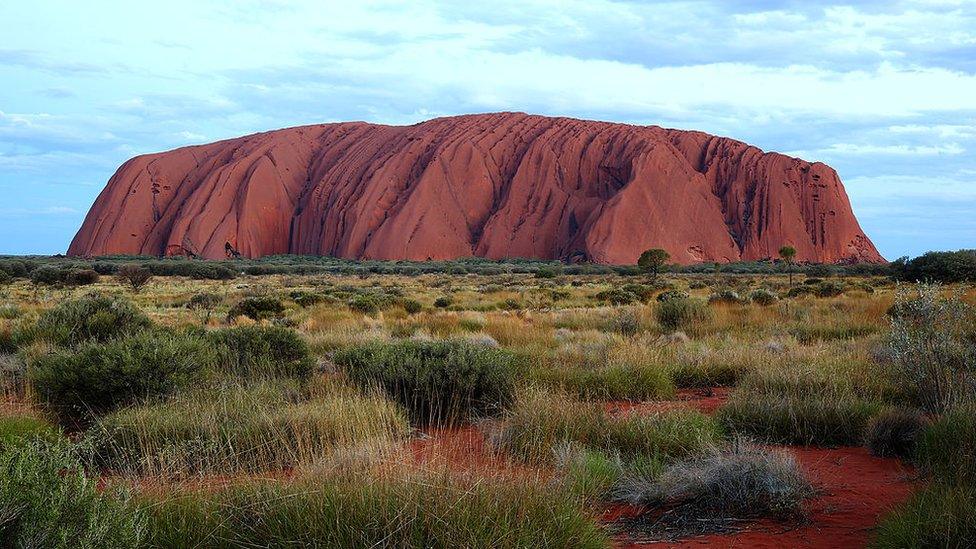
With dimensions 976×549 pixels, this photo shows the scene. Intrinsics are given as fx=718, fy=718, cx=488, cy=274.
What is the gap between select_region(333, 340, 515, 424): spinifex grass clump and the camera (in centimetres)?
734

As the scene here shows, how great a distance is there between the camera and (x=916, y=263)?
3084 centimetres

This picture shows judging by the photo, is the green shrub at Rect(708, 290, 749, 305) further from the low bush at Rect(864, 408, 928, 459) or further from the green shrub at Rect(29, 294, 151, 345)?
the green shrub at Rect(29, 294, 151, 345)

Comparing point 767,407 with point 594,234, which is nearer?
point 767,407

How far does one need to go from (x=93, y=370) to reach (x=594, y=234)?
78.8 m

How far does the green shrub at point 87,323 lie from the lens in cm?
1050

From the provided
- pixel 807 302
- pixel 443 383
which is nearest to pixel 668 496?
pixel 443 383

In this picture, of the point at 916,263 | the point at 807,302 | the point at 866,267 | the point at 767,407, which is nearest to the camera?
the point at 767,407

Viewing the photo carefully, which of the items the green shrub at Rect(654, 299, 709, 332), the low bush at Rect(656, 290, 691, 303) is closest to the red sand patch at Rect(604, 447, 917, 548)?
the green shrub at Rect(654, 299, 709, 332)

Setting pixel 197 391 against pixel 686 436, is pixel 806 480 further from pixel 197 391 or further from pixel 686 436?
pixel 197 391

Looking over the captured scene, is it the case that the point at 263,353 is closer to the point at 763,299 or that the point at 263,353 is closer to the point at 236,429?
the point at 236,429

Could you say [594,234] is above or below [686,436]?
above

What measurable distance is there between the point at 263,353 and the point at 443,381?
2862 mm

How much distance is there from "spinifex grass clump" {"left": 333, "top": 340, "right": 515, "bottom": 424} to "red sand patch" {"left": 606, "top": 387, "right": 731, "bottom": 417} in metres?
1.16

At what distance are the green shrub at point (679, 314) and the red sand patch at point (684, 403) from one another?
585 cm
